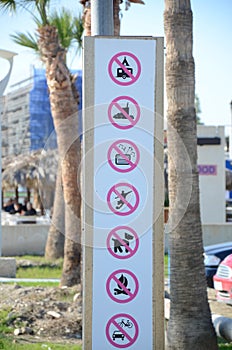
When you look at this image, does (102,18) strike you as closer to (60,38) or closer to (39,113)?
(60,38)

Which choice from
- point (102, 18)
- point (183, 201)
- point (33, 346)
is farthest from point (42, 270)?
point (102, 18)

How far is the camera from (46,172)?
23.4 ft

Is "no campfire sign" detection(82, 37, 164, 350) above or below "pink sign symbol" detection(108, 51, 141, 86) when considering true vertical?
below

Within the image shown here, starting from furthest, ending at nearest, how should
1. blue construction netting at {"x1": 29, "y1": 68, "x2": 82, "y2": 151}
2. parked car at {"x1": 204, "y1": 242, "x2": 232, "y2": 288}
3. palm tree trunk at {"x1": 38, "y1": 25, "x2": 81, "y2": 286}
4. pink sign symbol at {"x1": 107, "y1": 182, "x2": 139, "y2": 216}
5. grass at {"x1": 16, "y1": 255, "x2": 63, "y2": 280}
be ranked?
blue construction netting at {"x1": 29, "y1": 68, "x2": 82, "y2": 151} → grass at {"x1": 16, "y1": 255, "x2": 63, "y2": 280} → parked car at {"x1": 204, "y1": 242, "x2": 232, "y2": 288} → palm tree trunk at {"x1": 38, "y1": 25, "x2": 81, "y2": 286} → pink sign symbol at {"x1": 107, "y1": 182, "x2": 139, "y2": 216}

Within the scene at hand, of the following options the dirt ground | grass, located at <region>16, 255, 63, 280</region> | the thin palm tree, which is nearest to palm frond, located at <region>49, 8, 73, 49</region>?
the thin palm tree

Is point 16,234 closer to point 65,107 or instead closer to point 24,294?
point 65,107

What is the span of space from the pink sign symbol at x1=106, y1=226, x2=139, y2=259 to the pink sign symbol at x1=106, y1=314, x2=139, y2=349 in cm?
52

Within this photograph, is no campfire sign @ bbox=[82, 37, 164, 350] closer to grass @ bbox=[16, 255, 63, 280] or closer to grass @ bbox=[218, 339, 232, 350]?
grass @ bbox=[218, 339, 232, 350]

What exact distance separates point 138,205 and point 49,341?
10.4 ft

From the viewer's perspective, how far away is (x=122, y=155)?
5707mm

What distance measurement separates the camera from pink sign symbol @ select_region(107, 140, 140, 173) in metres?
Answer: 5.70

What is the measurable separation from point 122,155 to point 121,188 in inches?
10.7

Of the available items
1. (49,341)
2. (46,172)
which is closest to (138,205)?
(46,172)

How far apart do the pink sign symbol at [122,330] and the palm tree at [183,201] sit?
1213mm
